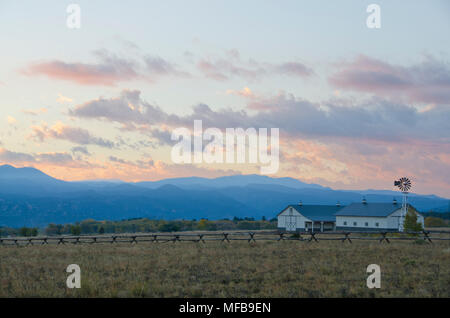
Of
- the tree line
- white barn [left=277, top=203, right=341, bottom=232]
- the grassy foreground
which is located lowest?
the tree line

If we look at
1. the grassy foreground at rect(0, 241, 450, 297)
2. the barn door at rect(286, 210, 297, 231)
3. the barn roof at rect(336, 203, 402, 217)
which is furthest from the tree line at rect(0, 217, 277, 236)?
the grassy foreground at rect(0, 241, 450, 297)

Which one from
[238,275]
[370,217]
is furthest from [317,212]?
[238,275]

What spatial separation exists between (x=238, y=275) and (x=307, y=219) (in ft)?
203

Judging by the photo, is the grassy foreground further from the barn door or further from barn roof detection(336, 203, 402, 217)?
the barn door

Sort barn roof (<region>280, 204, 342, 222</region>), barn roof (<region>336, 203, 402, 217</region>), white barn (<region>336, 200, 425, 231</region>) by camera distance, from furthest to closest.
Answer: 1. barn roof (<region>280, 204, 342, 222</region>)
2. barn roof (<region>336, 203, 402, 217</region>)
3. white barn (<region>336, 200, 425, 231</region>)

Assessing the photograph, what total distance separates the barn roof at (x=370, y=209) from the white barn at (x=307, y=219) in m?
3.20

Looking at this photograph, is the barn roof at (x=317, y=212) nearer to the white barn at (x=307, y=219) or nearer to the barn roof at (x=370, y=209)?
the white barn at (x=307, y=219)

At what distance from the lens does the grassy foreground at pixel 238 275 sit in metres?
15.9

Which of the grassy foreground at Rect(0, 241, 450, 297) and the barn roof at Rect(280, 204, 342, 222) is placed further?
the barn roof at Rect(280, 204, 342, 222)

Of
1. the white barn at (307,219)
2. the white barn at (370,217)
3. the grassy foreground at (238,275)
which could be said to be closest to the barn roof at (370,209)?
the white barn at (370,217)

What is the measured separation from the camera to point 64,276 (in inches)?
774

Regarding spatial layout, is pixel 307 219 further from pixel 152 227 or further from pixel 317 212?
pixel 152 227

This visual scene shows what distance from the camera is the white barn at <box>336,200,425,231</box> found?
2852 inches
